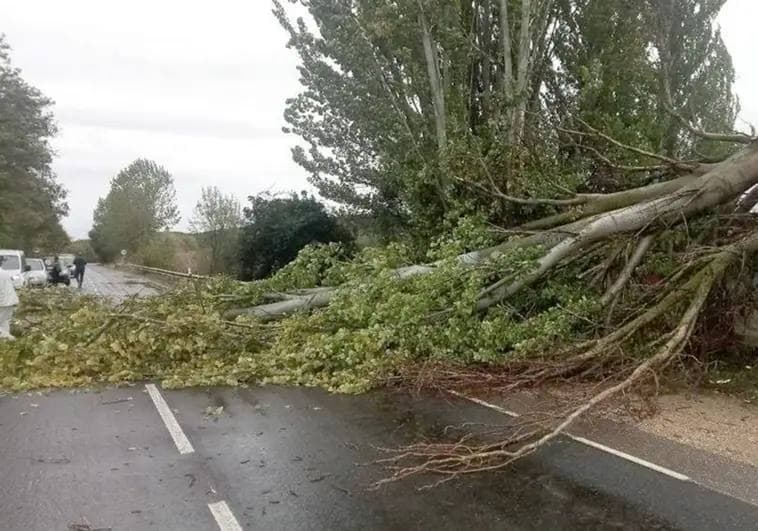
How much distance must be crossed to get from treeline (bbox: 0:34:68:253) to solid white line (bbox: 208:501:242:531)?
32.1 m

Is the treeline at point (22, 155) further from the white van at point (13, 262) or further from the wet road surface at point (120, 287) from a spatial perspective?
the white van at point (13, 262)

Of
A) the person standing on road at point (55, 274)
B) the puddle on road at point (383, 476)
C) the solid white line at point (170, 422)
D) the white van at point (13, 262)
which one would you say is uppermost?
the white van at point (13, 262)

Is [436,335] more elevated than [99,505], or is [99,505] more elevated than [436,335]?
[436,335]

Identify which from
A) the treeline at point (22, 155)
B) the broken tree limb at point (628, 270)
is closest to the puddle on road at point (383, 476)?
the broken tree limb at point (628, 270)

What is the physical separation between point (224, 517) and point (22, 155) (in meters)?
34.8

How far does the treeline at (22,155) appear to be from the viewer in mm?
32312

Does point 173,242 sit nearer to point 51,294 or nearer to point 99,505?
point 51,294

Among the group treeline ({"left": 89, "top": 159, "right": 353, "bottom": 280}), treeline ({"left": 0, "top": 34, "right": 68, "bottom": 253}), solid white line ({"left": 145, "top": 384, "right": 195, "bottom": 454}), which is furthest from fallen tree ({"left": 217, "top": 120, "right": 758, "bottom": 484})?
treeline ({"left": 0, "top": 34, "right": 68, "bottom": 253})

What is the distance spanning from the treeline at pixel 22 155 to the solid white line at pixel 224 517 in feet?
105

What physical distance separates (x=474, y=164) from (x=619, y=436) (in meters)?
6.53

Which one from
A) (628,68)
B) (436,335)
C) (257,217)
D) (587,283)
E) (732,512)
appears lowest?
(732,512)

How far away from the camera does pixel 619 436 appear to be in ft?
18.3

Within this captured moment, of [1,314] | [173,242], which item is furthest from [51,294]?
[173,242]

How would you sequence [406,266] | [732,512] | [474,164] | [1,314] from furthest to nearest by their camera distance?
[474,164], [406,266], [1,314], [732,512]
